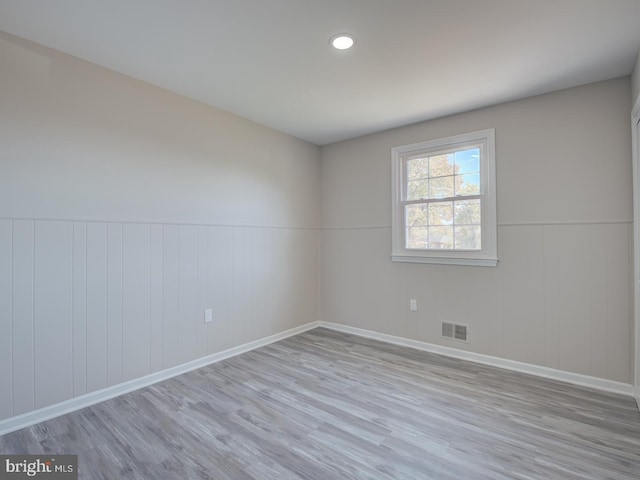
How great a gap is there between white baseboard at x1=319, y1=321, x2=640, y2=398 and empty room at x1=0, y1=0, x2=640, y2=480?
0.02m

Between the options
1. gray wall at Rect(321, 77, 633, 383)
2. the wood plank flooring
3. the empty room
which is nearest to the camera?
the wood plank flooring

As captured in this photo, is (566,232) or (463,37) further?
(566,232)

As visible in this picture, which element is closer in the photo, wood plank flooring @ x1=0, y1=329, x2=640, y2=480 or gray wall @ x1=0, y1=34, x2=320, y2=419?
wood plank flooring @ x1=0, y1=329, x2=640, y2=480

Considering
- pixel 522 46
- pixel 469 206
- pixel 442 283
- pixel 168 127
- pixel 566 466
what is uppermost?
pixel 522 46

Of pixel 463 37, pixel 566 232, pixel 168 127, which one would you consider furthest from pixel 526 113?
pixel 168 127

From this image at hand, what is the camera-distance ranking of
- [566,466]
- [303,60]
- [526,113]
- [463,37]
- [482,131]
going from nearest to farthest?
[566,466] → [463,37] → [303,60] → [526,113] → [482,131]

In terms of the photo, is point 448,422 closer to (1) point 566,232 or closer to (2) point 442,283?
(2) point 442,283

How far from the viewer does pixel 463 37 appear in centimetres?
203

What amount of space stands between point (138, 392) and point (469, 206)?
342 centimetres

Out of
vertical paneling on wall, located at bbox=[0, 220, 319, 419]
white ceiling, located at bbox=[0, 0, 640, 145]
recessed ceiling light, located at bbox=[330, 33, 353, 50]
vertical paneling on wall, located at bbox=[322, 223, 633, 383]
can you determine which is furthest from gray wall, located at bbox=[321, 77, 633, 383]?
vertical paneling on wall, located at bbox=[0, 220, 319, 419]

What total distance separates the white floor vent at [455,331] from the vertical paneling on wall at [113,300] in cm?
198

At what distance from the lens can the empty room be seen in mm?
1847

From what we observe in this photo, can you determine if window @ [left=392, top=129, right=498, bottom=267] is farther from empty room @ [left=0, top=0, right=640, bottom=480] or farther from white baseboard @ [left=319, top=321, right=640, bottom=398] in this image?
white baseboard @ [left=319, top=321, right=640, bottom=398]

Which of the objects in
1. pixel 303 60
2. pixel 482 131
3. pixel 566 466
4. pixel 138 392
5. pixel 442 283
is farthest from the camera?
pixel 442 283
